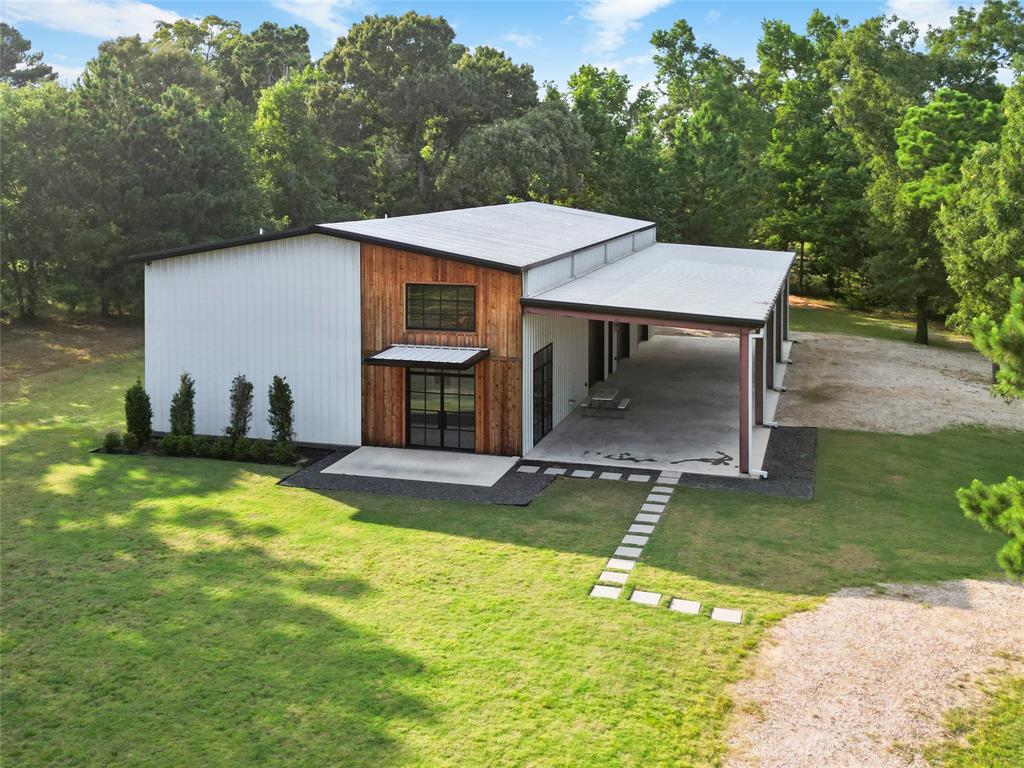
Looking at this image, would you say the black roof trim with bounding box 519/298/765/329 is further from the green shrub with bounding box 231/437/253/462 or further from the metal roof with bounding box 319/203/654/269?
the green shrub with bounding box 231/437/253/462

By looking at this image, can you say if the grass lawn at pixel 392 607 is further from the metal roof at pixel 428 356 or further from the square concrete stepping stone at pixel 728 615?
the metal roof at pixel 428 356

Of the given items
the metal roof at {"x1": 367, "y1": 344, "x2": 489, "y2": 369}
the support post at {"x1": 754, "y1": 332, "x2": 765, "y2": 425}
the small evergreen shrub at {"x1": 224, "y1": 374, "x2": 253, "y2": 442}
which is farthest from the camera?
the support post at {"x1": 754, "y1": 332, "x2": 765, "y2": 425}

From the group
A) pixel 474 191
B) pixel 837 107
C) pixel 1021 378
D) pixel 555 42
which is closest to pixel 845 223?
pixel 837 107

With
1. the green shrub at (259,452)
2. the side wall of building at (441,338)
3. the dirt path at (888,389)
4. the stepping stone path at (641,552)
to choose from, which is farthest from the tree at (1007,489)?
the green shrub at (259,452)

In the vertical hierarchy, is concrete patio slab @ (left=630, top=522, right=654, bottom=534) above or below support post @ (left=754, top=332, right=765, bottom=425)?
below

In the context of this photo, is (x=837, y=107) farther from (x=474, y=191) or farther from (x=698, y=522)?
(x=698, y=522)

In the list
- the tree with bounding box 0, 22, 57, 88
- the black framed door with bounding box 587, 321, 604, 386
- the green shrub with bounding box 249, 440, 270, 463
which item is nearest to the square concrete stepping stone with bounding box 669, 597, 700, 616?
the green shrub with bounding box 249, 440, 270, 463
